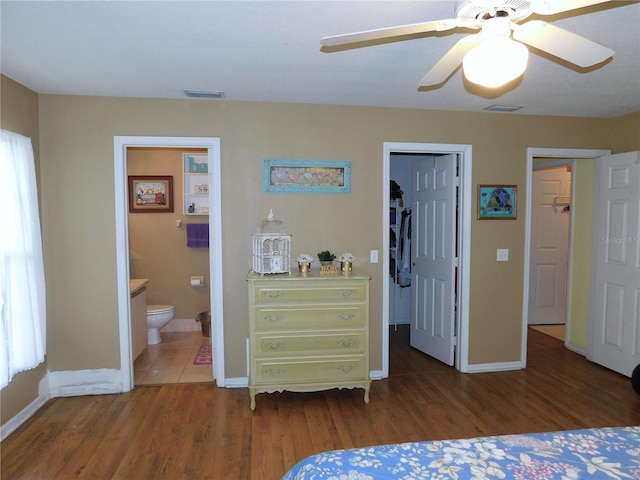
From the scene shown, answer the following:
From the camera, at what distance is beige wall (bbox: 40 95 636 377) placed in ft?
10.3

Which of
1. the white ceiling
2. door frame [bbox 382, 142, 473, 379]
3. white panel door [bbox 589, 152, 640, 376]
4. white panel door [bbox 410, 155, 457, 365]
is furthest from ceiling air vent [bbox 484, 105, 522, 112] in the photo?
white panel door [bbox 589, 152, 640, 376]

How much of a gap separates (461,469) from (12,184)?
3016mm

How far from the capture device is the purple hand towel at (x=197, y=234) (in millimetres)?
4859

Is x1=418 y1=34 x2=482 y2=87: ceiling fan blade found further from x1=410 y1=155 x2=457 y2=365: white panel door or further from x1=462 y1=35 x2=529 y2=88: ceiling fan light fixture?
x1=410 y1=155 x2=457 y2=365: white panel door

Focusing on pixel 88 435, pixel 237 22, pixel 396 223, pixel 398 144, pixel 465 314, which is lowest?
pixel 88 435

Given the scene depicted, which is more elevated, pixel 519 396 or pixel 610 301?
pixel 610 301

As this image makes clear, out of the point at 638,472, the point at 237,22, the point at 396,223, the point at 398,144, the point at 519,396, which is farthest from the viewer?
the point at 396,223

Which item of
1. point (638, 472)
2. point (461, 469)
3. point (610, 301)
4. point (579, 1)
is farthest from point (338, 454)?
point (610, 301)

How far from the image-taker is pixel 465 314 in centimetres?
368

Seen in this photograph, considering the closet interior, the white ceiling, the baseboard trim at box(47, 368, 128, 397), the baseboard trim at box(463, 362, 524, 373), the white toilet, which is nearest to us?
the white ceiling

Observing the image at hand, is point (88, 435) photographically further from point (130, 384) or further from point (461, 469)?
point (461, 469)

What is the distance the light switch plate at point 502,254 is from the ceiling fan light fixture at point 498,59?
103 inches

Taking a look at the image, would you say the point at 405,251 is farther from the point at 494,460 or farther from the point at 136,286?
the point at 494,460

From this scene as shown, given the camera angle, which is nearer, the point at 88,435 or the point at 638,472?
the point at 638,472
